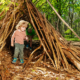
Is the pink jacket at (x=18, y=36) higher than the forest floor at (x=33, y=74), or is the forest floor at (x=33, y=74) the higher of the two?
the pink jacket at (x=18, y=36)

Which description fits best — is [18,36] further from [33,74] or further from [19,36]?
[33,74]

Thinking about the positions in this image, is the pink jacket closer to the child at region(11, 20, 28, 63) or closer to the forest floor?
the child at region(11, 20, 28, 63)

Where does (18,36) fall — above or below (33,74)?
above

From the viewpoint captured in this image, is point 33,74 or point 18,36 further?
point 18,36

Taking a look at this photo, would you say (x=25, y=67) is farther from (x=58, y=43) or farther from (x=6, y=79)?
(x=58, y=43)

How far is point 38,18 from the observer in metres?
3.43

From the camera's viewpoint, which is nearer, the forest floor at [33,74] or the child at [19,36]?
the forest floor at [33,74]

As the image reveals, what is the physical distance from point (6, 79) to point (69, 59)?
6.44ft

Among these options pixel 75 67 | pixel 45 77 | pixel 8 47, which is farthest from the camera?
pixel 8 47

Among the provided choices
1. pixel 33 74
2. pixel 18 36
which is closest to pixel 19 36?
pixel 18 36

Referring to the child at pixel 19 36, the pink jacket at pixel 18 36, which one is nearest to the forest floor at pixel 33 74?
the child at pixel 19 36

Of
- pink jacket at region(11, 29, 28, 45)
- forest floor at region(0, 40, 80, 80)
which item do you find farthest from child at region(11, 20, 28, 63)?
forest floor at region(0, 40, 80, 80)

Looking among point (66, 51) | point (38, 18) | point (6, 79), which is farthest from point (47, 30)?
point (6, 79)

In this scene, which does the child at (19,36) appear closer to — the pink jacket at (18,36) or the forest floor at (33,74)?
the pink jacket at (18,36)
